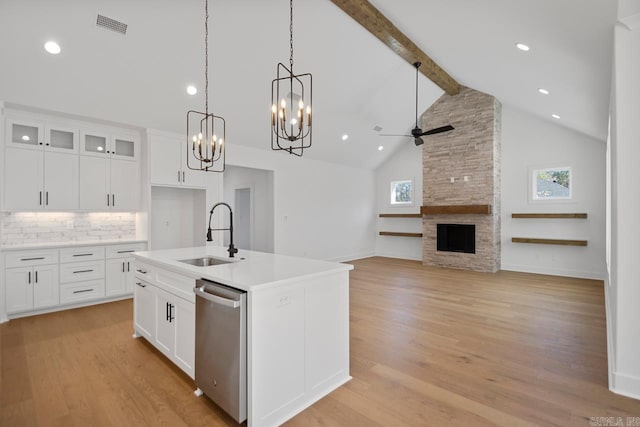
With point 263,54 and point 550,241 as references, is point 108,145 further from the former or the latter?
point 550,241

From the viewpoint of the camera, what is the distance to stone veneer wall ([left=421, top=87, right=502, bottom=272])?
693 centimetres

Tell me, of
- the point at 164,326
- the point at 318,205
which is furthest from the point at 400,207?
the point at 164,326

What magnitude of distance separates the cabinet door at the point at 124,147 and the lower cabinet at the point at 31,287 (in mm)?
1900

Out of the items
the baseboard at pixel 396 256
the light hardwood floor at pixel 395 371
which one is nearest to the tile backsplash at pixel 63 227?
the light hardwood floor at pixel 395 371

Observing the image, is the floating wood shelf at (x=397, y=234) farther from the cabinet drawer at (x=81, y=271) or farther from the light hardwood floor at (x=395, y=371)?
the cabinet drawer at (x=81, y=271)

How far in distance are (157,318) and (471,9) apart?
14.6 feet

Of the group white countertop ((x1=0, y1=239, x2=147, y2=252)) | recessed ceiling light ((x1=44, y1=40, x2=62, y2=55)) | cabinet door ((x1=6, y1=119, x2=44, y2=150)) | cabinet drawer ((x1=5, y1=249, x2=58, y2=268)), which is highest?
recessed ceiling light ((x1=44, y1=40, x2=62, y2=55))

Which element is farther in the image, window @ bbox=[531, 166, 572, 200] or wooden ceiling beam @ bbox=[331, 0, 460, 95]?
window @ bbox=[531, 166, 572, 200]

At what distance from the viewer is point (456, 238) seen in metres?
7.49

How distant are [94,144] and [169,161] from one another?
1062 millimetres

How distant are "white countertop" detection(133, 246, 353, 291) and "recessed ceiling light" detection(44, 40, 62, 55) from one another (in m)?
2.59

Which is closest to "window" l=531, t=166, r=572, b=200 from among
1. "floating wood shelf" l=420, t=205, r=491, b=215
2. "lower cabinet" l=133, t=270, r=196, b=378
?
"floating wood shelf" l=420, t=205, r=491, b=215

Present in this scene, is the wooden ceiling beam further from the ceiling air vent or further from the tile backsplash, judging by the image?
the tile backsplash

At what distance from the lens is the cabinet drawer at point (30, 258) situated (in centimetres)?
399
